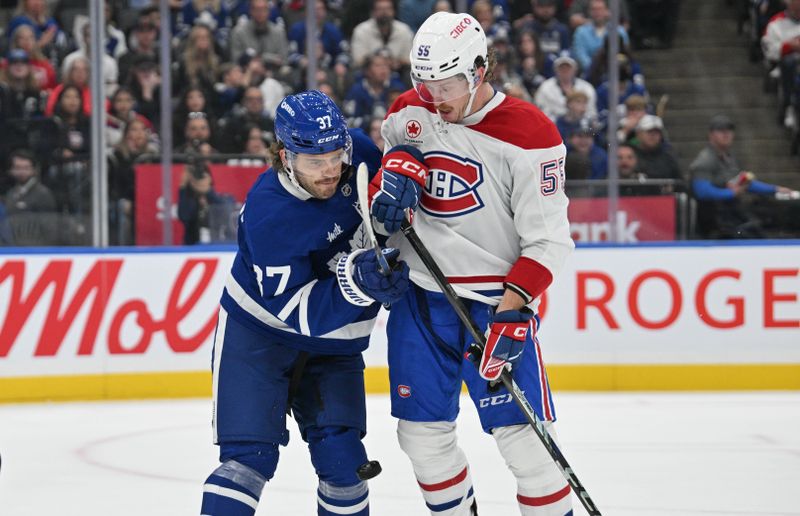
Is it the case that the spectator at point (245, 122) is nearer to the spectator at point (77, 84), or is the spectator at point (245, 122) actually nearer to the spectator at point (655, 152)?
the spectator at point (77, 84)

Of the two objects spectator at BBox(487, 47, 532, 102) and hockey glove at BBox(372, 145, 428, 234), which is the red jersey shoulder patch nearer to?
hockey glove at BBox(372, 145, 428, 234)

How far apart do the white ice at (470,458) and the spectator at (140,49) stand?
157cm

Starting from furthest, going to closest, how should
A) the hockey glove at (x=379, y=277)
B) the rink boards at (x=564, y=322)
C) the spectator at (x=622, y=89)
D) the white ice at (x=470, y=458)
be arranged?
the spectator at (x=622, y=89), the rink boards at (x=564, y=322), the white ice at (x=470, y=458), the hockey glove at (x=379, y=277)

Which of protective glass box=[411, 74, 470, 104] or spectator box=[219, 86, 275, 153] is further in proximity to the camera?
spectator box=[219, 86, 275, 153]

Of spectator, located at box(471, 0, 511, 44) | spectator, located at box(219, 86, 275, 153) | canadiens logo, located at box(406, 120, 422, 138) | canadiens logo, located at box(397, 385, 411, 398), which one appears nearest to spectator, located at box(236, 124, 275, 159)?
spectator, located at box(219, 86, 275, 153)

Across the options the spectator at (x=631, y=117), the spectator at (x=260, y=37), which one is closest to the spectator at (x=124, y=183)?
the spectator at (x=260, y=37)

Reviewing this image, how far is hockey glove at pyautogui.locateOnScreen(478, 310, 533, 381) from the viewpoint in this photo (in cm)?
272

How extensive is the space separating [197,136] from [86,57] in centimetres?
62

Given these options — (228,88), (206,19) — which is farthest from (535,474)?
(206,19)

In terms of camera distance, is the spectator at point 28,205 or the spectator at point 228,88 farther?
the spectator at point 228,88

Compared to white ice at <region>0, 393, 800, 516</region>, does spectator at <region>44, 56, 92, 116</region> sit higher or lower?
→ higher

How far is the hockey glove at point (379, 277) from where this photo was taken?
2.61m

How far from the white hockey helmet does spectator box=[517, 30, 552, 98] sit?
3.63 meters

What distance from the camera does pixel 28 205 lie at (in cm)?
588
